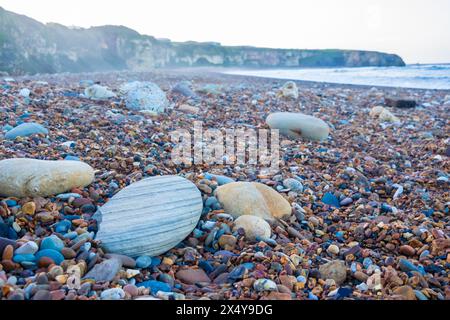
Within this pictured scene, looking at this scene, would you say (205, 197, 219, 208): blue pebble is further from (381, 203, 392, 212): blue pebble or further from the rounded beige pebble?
(381, 203, 392, 212): blue pebble

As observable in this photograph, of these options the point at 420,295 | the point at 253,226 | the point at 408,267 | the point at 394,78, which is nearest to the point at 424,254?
the point at 408,267

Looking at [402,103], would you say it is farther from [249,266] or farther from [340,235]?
[249,266]

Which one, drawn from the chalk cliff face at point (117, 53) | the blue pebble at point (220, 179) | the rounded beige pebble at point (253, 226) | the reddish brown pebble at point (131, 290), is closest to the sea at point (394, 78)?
the blue pebble at point (220, 179)

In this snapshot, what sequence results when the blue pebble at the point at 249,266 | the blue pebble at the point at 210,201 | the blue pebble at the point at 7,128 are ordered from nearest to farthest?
the blue pebble at the point at 249,266, the blue pebble at the point at 210,201, the blue pebble at the point at 7,128

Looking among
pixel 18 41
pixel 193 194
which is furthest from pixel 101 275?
pixel 18 41

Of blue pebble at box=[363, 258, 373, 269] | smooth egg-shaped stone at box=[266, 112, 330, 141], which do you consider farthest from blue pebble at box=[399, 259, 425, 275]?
smooth egg-shaped stone at box=[266, 112, 330, 141]

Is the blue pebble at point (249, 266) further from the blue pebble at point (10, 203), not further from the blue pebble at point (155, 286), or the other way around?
the blue pebble at point (10, 203)
